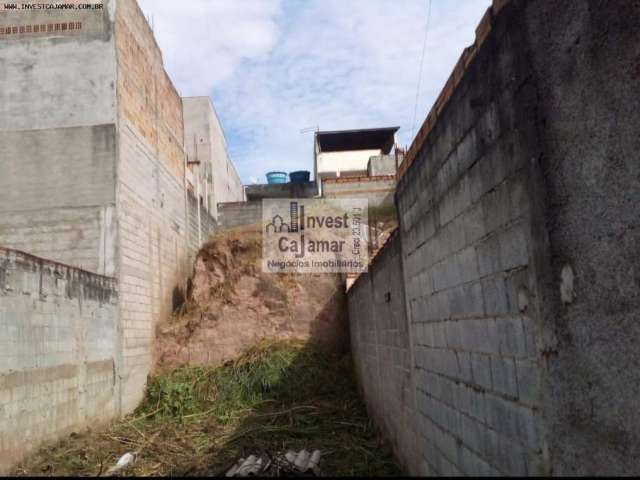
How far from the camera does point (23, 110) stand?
27.4ft

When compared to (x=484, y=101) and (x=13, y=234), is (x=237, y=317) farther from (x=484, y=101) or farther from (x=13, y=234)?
(x=484, y=101)

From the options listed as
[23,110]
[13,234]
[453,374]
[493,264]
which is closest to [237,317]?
[13,234]

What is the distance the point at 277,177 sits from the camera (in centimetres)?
1970

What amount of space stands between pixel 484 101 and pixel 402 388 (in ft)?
9.23

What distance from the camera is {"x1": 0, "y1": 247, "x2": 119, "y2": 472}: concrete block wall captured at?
17.8ft

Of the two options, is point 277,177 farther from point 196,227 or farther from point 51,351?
point 51,351

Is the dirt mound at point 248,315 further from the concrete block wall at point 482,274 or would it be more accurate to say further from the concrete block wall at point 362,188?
the concrete block wall at point 482,274

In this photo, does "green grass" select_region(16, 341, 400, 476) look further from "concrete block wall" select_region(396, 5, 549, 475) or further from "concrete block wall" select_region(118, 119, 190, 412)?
"concrete block wall" select_region(396, 5, 549, 475)

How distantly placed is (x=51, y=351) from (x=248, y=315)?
413 cm

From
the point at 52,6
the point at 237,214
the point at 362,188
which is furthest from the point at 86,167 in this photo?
the point at 362,188

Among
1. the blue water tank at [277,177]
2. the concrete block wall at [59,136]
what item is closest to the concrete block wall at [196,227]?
the concrete block wall at [59,136]

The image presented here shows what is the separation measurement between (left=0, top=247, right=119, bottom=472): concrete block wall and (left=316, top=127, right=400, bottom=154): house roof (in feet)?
46.3

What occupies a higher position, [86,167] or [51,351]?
[86,167]

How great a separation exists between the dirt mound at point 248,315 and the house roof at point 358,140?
436 inches
